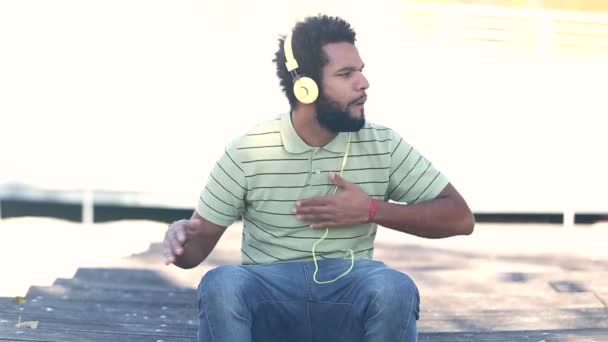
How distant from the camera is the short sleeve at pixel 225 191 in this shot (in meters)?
2.92

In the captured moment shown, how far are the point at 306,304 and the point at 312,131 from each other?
0.53 meters

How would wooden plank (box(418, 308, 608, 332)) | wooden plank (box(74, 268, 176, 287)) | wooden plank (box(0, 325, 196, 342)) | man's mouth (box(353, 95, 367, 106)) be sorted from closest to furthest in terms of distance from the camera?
man's mouth (box(353, 95, 367, 106))
wooden plank (box(0, 325, 196, 342))
wooden plank (box(418, 308, 608, 332))
wooden plank (box(74, 268, 176, 287))

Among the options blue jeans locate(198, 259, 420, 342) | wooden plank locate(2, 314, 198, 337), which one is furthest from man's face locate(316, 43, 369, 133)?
wooden plank locate(2, 314, 198, 337)

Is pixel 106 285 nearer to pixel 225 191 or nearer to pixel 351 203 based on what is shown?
pixel 225 191

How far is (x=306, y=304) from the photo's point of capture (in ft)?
9.37

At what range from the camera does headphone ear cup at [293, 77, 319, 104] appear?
294 cm

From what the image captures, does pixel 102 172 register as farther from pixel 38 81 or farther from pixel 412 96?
pixel 412 96

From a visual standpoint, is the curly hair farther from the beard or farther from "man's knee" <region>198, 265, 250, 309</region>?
"man's knee" <region>198, 265, 250, 309</region>

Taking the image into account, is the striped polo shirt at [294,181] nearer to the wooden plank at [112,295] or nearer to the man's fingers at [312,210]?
the man's fingers at [312,210]

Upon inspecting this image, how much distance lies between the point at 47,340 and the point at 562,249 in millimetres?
3784

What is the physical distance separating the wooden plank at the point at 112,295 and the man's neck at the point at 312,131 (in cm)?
159

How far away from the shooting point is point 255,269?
2914 mm

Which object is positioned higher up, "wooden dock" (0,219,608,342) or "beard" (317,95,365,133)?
"beard" (317,95,365,133)

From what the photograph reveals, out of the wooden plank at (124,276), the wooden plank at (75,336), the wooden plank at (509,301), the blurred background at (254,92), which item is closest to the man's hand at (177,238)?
the wooden plank at (75,336)
